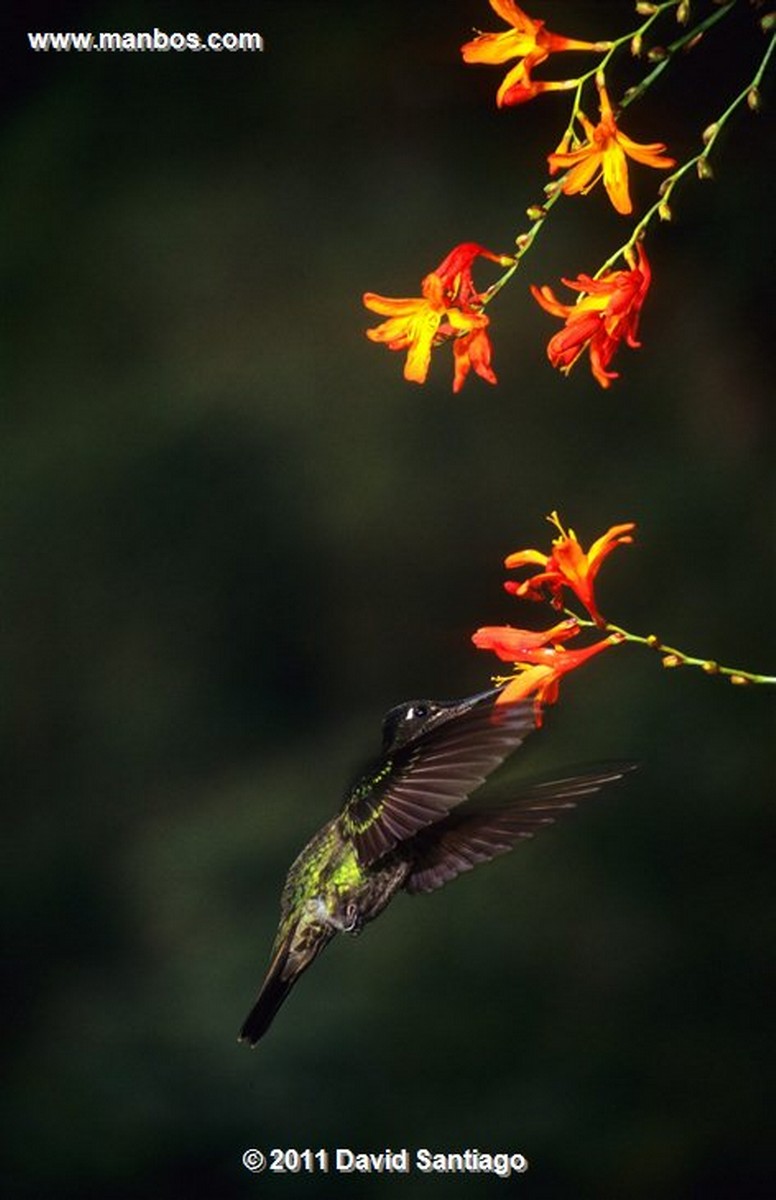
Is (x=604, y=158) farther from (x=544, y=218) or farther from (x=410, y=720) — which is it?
(x=410, y=720)

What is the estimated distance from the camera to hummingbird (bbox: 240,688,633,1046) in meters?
1.60

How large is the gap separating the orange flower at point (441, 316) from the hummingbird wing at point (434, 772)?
343 millimetres

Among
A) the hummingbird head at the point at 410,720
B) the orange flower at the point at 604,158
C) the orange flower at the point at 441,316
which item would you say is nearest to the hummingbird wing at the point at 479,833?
the hummingbird head at the point at 410,720

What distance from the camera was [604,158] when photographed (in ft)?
5.02

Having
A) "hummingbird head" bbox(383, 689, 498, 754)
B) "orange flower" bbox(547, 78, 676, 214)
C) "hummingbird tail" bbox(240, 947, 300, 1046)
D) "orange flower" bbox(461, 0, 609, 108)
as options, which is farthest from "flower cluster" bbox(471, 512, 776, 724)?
"hummingbird tail" bbox(240, 947, 300, 1046)

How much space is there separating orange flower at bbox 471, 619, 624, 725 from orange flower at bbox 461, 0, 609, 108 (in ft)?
1.71

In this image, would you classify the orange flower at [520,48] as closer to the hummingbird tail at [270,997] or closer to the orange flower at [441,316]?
the orange flower at [441,316]

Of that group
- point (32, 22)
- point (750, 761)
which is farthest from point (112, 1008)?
point (32, 22)

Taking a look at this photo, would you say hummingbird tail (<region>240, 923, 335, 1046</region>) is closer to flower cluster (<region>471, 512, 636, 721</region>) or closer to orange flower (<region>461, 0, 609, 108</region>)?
flower cluster (<region>471, 512, 636, 721</region>)

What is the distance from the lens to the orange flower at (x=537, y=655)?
62.2 inches

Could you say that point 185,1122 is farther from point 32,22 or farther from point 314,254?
point 32,22

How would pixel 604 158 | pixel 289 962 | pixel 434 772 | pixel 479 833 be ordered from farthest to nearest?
pixel 289 962, pixel 479 833, pixel 434 772, pixel 604 158

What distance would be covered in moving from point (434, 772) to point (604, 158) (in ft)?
2.09

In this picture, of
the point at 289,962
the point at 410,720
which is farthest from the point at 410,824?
the point at 289,962
